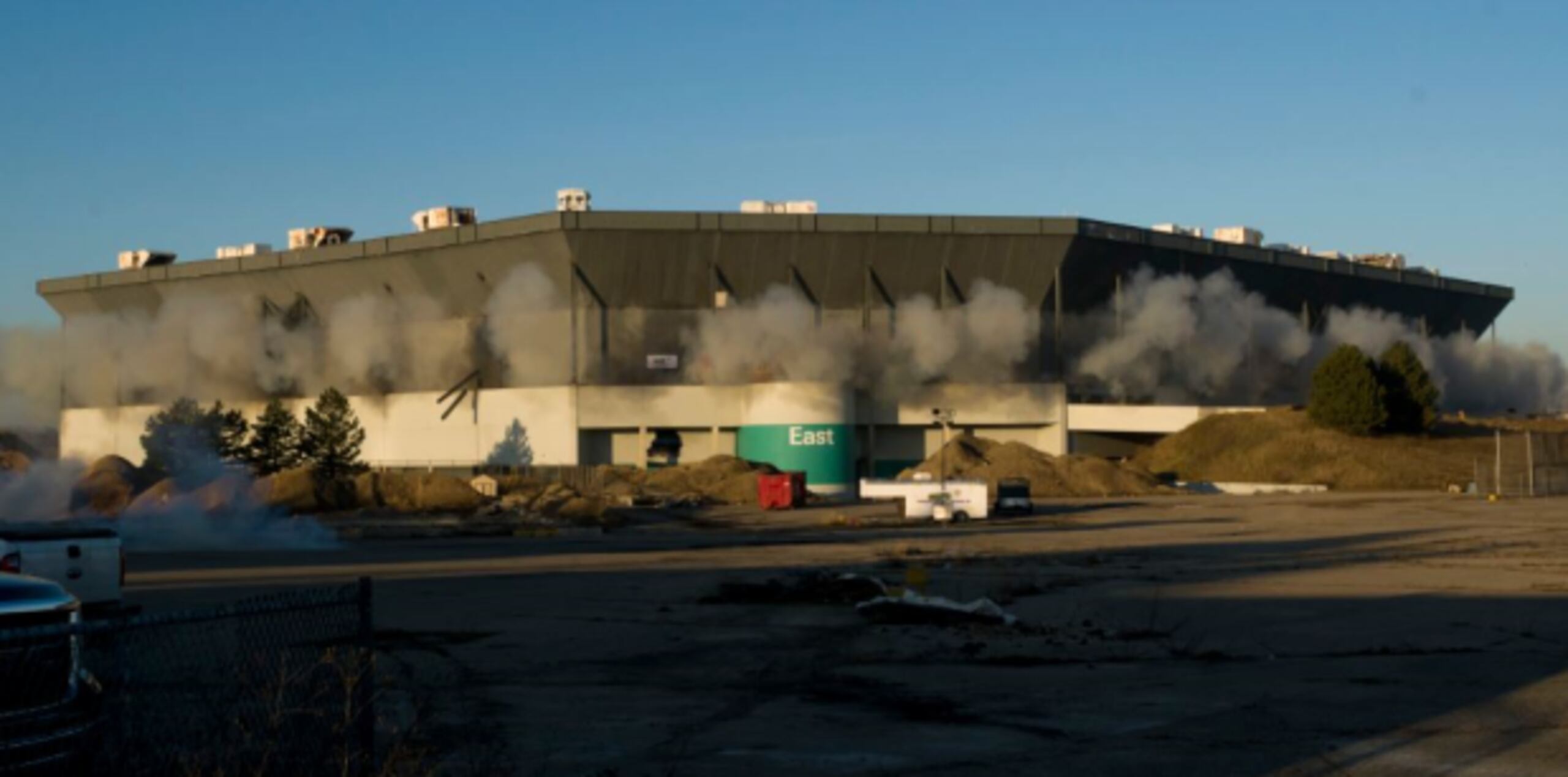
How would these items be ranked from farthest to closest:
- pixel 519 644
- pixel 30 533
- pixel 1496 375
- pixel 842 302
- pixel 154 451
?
pixel 1496 375 → pixel 842 302 → pixel 154 451 → pixel 30 533 → pixel 519 644

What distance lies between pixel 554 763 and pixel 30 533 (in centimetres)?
1345

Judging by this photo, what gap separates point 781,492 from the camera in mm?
72312

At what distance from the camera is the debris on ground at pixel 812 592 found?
86.9 ft

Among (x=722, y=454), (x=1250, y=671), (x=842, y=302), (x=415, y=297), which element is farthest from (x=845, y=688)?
(x=415, y=297)

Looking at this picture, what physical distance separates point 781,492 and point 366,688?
203 ft

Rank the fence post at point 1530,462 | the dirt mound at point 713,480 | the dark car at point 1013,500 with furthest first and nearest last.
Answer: the dirt mound at point 713,480 → the fence post at point 1530,462 → the dark car at point 1013,500

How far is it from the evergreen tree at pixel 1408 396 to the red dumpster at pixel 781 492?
137 ft

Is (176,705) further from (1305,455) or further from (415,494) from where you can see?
(1305,455)

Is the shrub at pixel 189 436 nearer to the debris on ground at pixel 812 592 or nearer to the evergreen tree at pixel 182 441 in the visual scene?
the evergreen tree at pixel 182 441

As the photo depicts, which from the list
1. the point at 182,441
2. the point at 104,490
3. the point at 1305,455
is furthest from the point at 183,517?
the point at 1305,455

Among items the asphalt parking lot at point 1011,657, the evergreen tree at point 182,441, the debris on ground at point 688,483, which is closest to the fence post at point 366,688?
the asphalt parking lot at point 1011,657

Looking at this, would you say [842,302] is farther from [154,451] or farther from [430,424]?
[154,451]

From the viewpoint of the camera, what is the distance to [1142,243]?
100375 millimetres

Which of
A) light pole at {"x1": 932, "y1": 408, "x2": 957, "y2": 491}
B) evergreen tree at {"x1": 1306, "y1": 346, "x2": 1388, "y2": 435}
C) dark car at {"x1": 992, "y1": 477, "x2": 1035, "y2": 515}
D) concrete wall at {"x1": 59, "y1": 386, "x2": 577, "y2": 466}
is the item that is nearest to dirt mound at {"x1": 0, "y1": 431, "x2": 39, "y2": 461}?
concrete wall at {"x1": 59, "y1": 386, "x2": 577, "y2": 466}
